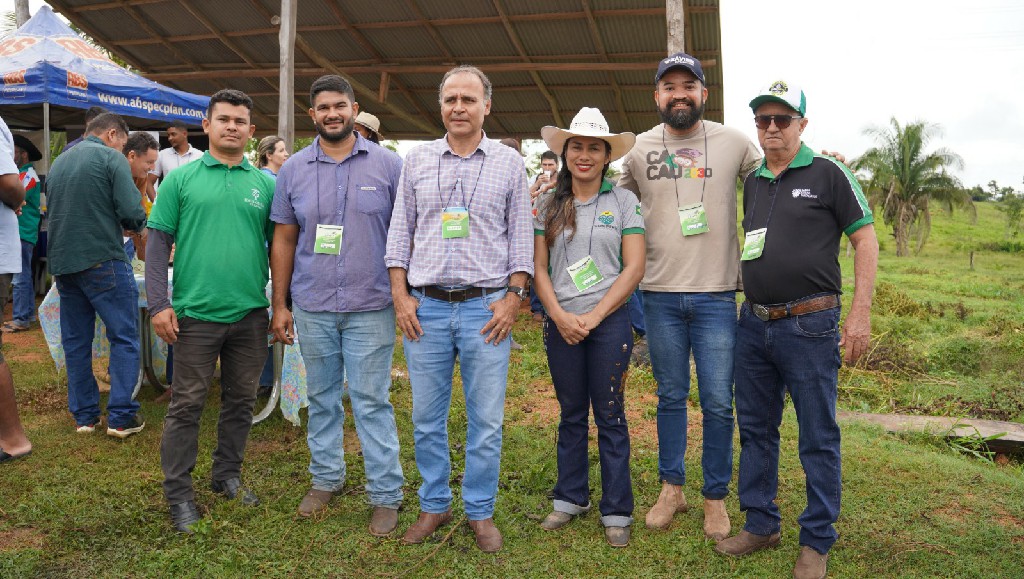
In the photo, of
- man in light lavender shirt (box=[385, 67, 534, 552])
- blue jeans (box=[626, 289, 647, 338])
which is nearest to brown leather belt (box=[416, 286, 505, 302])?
man in light lavender shirt (box=[385, 67, 534, 552])

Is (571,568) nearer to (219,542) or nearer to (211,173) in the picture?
(219,542)

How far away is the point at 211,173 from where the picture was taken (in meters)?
3.67

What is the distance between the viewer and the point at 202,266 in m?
3.62

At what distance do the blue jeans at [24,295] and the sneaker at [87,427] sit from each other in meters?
4.34

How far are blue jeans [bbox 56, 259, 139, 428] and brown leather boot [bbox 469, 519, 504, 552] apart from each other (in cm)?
285

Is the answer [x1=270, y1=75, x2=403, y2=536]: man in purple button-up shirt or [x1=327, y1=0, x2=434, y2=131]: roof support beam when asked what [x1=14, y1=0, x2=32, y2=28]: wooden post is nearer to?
[x1=327, y1=0, x2=434, y2=131]: roof support beam

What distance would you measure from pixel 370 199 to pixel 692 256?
162 centimetres

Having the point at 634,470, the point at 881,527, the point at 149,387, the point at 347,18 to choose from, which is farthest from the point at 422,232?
the point at 347,18

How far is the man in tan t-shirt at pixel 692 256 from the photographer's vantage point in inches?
141

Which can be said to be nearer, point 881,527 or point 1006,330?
point 881,527

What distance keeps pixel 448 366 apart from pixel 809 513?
1807 mm

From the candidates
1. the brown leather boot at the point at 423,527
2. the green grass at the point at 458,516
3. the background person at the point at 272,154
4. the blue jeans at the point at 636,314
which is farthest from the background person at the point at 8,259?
the blue jeans at the point at 636,314

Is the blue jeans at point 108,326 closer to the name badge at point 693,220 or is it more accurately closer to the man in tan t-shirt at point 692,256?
the man in tan t-shirt at point 692,256

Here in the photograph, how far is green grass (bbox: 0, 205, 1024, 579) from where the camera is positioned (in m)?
3.34
